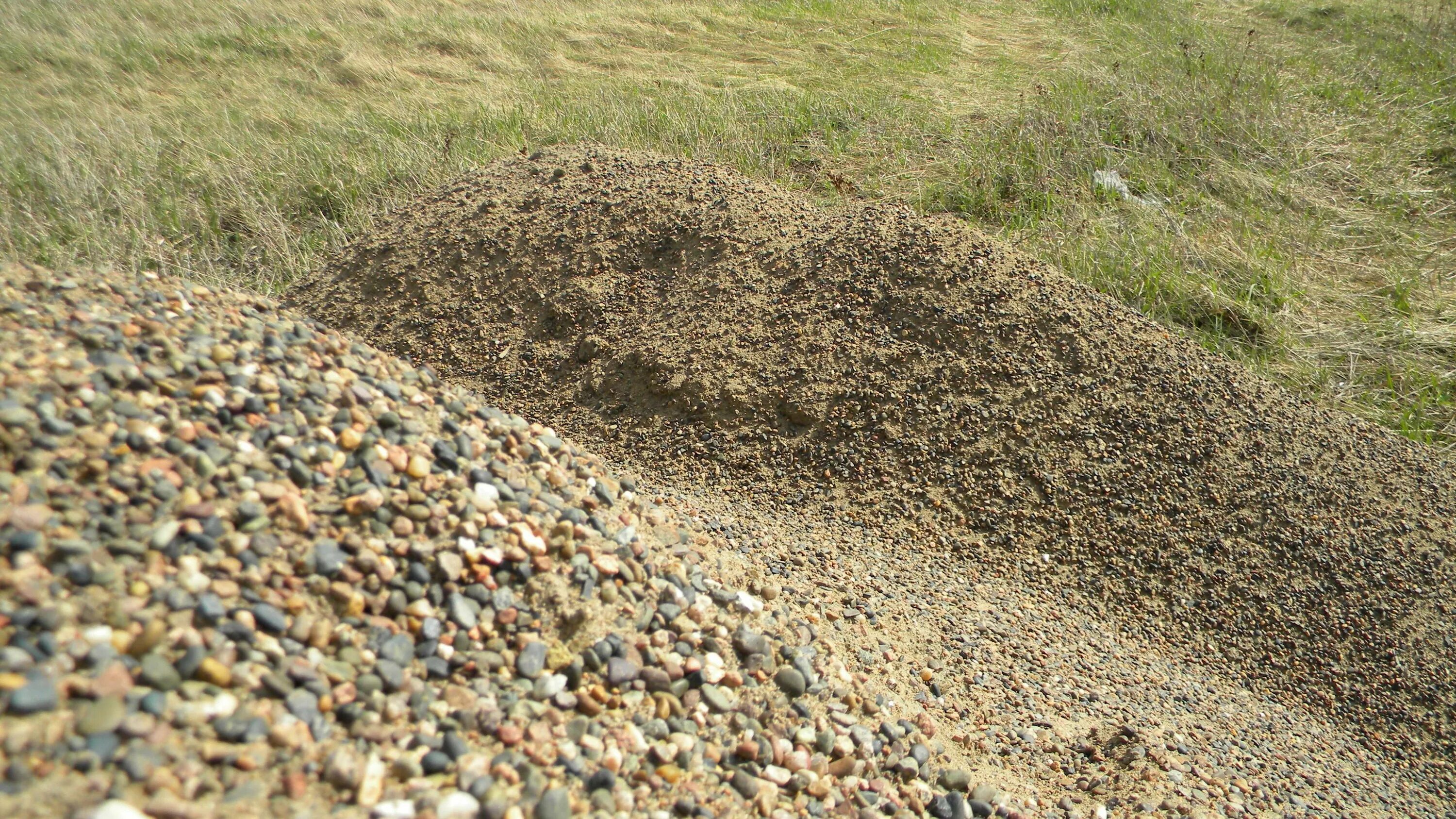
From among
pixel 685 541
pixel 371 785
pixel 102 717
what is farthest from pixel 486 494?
pixel 102 717

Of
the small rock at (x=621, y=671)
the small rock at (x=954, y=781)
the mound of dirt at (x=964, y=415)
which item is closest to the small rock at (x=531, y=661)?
the small rock at (x=621, y=671)

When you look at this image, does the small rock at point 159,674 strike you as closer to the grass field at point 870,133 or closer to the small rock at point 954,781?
the small rock at point 954,781

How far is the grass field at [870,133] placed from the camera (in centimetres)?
457

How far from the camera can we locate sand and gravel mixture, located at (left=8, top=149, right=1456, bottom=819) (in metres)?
1.49

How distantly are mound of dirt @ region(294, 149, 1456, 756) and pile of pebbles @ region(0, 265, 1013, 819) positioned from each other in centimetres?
100

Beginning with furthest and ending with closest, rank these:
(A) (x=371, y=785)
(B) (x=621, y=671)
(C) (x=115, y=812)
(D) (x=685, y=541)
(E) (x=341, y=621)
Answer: (D) (x=685, y=541)
(B) (x=621, y=671)
(E) (x=341, y=621)
(A) (x=371, y=785)
(C) (x=115, y=812)

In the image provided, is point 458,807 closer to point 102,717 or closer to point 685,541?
point 102,717

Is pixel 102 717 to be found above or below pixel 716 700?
above

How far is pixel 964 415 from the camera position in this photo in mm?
3277

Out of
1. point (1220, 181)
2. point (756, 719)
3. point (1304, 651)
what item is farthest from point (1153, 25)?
point (756, 719)

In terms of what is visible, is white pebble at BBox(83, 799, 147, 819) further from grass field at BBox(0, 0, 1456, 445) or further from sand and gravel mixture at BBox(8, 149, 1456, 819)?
grass field at BBox(0, 0, 1456, 445)

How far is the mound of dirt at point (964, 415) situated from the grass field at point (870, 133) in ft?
3.40

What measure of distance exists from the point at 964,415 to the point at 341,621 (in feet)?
7.26

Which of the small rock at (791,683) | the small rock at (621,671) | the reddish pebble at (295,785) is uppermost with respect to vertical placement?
the reddish pebble at (295,785)
